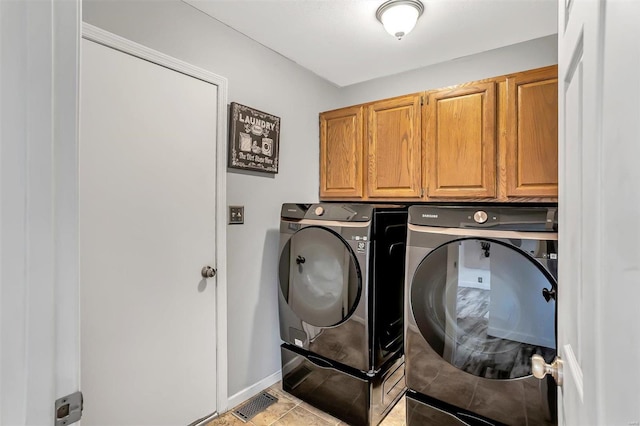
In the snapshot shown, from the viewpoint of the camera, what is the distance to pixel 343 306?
5.95 ft

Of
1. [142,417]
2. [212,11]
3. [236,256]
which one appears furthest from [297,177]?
[142,417]

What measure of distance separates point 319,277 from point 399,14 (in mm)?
1556

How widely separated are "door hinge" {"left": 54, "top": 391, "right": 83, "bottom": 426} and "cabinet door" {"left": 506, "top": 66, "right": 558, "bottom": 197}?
6.68ft

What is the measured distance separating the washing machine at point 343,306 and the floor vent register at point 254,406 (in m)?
0.15

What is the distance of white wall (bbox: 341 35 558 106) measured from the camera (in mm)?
2014

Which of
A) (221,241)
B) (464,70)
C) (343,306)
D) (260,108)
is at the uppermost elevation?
(464,70)

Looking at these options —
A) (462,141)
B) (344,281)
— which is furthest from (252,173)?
(462,141)

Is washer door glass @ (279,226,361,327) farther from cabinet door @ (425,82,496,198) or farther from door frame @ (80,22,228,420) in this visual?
cabinet door @ (425,82,496,198)

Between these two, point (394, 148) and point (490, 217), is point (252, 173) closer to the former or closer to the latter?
point (394, 148)

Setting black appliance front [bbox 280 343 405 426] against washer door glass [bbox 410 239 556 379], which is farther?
black appliance front [bbox 280 343 405 426]

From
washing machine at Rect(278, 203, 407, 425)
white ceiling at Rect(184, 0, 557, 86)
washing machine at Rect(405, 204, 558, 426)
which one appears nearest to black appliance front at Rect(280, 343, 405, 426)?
washing machine at Rect(278, 203, 407, 425)

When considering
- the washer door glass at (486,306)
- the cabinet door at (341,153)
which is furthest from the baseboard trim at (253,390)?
the cabinet door at (341,153)
